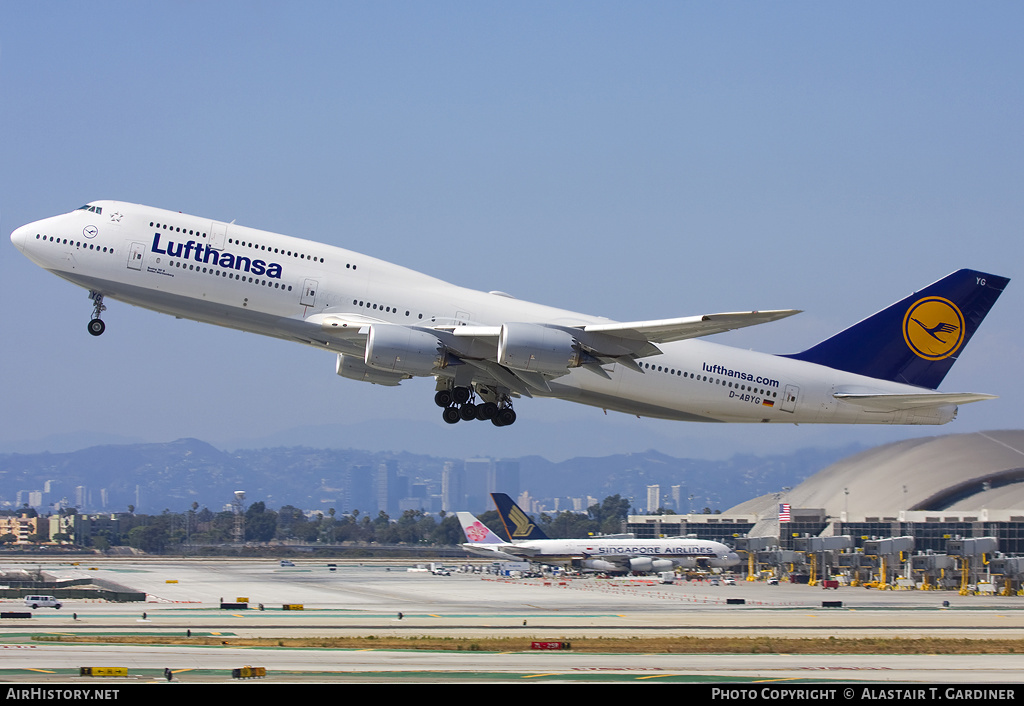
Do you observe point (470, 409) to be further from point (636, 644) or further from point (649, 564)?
point (649, 564)

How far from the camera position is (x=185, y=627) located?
39.2 meters

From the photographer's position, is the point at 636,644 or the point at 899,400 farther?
the point at 899,400

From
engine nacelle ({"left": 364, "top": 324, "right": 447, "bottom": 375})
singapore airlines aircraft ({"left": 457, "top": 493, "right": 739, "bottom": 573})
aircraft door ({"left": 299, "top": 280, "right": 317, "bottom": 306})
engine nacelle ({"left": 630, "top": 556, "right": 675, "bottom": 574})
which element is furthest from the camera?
singapore airlines aircraft ({"left": 457, "top": 493, "right": 739, "bottom": 573})

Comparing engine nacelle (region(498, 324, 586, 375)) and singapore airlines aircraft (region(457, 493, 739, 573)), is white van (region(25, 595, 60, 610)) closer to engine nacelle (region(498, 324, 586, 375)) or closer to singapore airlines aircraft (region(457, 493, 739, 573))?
engine nacelle (region(498, 324, 586, 375))

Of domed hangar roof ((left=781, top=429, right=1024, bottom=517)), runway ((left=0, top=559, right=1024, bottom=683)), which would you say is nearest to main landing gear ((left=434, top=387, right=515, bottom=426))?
runway ((left=0, top=559, right=1024, bottom=683))

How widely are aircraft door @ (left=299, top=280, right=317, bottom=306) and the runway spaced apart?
10.9 m

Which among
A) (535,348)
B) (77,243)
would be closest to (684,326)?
(535,348)

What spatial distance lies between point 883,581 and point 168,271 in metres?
51.6

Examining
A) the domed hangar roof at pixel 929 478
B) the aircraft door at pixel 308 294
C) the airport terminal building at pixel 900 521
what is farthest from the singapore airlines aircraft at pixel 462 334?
the domed hangar roof at pixel 929 478

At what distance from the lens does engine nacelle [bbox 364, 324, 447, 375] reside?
1452 inches

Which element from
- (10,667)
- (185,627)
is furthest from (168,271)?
(10,667)

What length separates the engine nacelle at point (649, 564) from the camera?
78938mm

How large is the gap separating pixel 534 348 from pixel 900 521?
2475 inches

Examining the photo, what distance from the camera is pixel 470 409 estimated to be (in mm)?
42062
